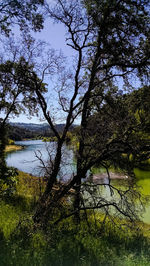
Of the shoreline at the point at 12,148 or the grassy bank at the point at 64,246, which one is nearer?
the grassy bank at the point at 64,246

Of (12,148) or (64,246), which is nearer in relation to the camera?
(64,246)

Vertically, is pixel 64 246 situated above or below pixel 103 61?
below

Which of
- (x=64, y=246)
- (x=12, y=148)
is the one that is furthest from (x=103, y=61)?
(x=12, y=148)

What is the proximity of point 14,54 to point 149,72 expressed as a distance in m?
5.31

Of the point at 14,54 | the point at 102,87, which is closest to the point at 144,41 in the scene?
the point at 102,87

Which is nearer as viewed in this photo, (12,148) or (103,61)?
(103,61)

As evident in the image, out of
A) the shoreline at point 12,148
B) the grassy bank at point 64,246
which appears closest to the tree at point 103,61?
the grassy bank at point 64,246

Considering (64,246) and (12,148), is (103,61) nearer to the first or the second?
(64,246)

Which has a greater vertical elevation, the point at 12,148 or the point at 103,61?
the point at 103,61

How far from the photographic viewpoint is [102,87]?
942 cm

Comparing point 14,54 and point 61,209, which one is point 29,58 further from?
point 61,209

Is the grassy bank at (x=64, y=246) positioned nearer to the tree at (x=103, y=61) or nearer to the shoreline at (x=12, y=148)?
the tree at (x=103, y=61)

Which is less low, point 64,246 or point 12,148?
point 64,246

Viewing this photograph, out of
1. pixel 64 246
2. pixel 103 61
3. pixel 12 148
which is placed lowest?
pixel 12 148
